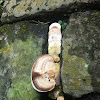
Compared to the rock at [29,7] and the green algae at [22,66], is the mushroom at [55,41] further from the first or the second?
the rock at [29,7]

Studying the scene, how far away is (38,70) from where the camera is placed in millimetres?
2104

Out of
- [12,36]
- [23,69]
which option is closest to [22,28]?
[12,36]

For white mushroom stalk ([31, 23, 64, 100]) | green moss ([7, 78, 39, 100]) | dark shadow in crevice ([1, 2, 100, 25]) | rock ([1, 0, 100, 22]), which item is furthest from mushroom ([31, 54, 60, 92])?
rock ([1, 0, 100, 22])

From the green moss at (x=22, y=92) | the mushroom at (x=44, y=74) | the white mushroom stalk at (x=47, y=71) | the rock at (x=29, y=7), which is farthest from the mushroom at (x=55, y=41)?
the green moss at (x=22, y=92)

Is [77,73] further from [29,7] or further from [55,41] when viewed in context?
[29,7]

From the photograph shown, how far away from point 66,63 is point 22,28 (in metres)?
1.65

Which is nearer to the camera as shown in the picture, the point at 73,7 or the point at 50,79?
the point at 50,79

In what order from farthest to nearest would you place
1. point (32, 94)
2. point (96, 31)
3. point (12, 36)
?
point (12, 36) → point (32, 94) → point (96, 31)

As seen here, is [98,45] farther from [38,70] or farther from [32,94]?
[32,94]

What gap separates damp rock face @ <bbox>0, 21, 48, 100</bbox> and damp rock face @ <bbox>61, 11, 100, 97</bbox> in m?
0.76

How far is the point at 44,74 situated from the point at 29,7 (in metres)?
1.94

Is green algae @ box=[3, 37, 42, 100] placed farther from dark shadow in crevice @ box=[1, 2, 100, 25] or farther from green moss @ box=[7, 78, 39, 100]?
dark shadow in crevice @ box=[1, 2, 100, 25]

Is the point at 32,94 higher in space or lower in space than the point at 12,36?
lower

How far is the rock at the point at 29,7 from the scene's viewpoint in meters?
2.56
